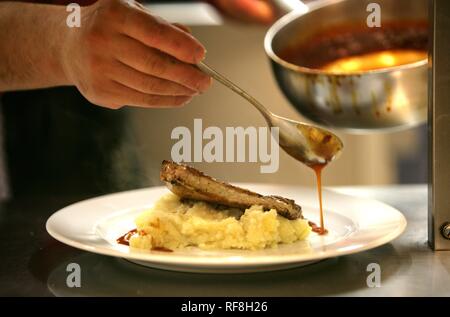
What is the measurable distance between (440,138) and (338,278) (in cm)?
33

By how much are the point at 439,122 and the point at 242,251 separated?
0.42 metres

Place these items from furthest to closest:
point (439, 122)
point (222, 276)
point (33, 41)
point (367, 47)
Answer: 1. point (367, 47)
2. point (33, 41)
3. point (439, 122)
4. point (222, 276)

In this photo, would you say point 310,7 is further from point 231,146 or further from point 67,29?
point 67,29

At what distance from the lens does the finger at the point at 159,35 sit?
4.11ft

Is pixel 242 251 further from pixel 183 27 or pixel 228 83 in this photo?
pixel 183 27

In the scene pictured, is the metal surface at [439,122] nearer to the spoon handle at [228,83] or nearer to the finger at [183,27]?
the spoon handle at [228,83]

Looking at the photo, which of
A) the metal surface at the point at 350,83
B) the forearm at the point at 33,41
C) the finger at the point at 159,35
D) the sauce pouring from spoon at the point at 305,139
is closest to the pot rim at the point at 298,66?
the metal surface at the point at 350,83

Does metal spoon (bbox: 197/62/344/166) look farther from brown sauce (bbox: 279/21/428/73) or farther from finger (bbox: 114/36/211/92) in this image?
brown sauce (bbox: 279/21/428/73)

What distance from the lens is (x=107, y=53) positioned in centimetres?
130

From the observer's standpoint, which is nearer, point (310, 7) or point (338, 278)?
point (338, 278)

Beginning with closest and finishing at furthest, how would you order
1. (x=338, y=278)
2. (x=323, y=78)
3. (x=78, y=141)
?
(x=338, y=278), (x=323, y=78), (x=78, y=141)

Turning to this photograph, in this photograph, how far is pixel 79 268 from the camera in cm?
127

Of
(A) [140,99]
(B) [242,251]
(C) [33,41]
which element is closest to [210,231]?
(B) [242,251]

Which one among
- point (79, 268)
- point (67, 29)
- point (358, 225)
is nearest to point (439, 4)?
point (358, 225)
